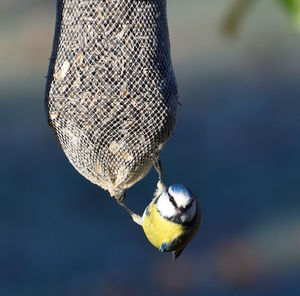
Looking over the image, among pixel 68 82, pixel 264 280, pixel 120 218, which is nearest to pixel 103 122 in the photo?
pixel 68 82

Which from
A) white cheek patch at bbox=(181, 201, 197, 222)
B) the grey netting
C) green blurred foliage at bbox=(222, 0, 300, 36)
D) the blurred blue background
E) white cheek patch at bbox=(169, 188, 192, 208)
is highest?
green blurred foliage at bbox=(222, 0, 300, 36)

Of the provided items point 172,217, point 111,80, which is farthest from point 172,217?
point 111,80

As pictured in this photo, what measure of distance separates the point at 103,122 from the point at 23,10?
287cm

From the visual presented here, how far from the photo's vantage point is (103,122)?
9.04 ft

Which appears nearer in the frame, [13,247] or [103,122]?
[103,122]

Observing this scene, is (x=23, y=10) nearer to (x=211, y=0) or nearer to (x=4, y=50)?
(x=4, y=50)

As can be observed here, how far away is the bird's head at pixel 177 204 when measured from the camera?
2922mm

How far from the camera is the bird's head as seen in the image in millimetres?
2922

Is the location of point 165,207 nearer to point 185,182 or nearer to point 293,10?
point 293,10

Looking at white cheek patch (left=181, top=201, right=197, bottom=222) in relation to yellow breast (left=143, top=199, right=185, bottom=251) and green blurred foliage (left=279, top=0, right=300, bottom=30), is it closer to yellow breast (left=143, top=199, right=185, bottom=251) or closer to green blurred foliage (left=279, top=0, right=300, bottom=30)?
yellow breast (left=143, top=199, right=185, bottom=251)

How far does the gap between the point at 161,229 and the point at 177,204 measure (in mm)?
185

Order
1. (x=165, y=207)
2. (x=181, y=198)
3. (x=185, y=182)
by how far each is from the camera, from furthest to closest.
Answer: (x=185, y=182)
(x=165, y=207)
(x=181, y=198)

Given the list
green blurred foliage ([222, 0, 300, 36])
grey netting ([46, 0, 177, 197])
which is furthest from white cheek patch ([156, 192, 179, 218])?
green blurred foliage ([222, 0, 300, 36])

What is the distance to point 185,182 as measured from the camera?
5215mm
